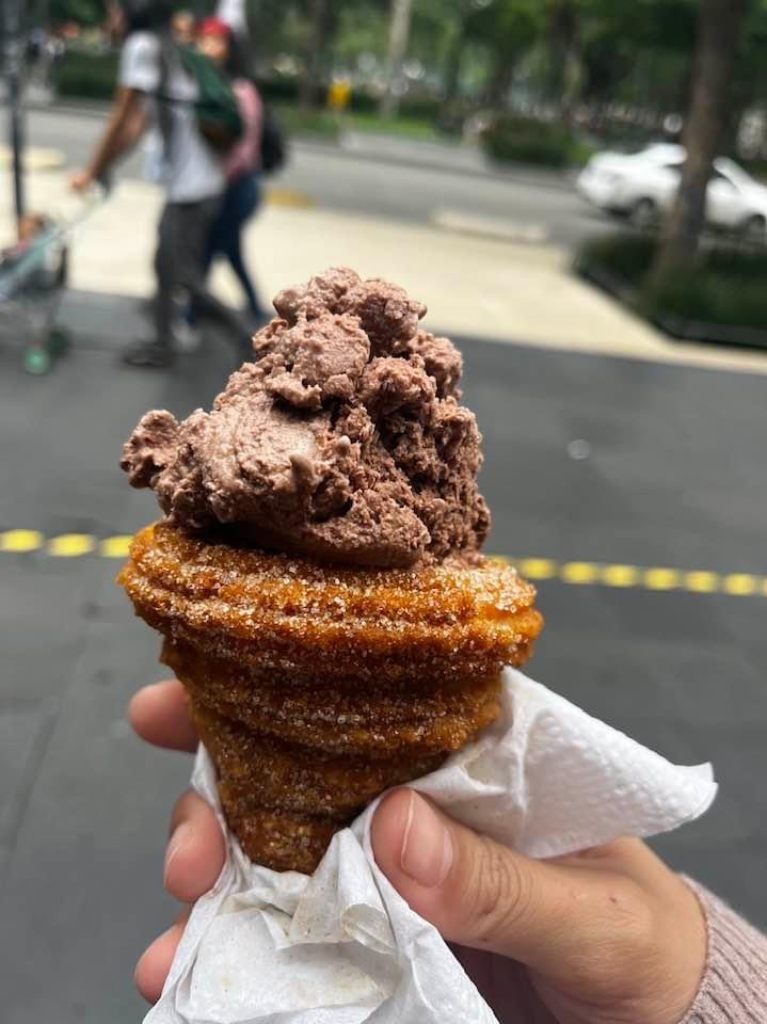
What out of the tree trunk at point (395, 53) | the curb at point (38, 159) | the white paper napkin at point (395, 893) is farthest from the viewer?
the tree trunk at point (395, 53)

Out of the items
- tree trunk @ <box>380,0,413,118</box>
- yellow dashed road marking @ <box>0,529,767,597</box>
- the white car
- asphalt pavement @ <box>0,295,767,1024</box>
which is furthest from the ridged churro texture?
tree trunk @ <box>380,0,413,118</box>

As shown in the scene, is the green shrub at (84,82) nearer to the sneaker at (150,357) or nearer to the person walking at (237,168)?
the person walking at (237,168)

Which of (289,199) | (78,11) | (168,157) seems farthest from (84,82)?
(168,157)

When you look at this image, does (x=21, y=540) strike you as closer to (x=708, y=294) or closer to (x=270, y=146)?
(x=270, y=146)

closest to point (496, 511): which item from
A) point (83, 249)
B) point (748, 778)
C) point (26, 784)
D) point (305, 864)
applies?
point (748, 778)

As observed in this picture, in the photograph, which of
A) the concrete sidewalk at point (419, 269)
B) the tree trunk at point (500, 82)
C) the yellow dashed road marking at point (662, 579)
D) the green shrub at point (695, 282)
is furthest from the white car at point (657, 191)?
the tree trunk at point (500, 82)

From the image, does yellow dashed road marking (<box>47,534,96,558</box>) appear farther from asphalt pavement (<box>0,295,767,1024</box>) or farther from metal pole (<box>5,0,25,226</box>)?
metal pole (<box>5,0,25,226</box>)

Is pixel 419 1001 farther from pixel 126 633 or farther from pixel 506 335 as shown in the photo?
pixel 506 335
